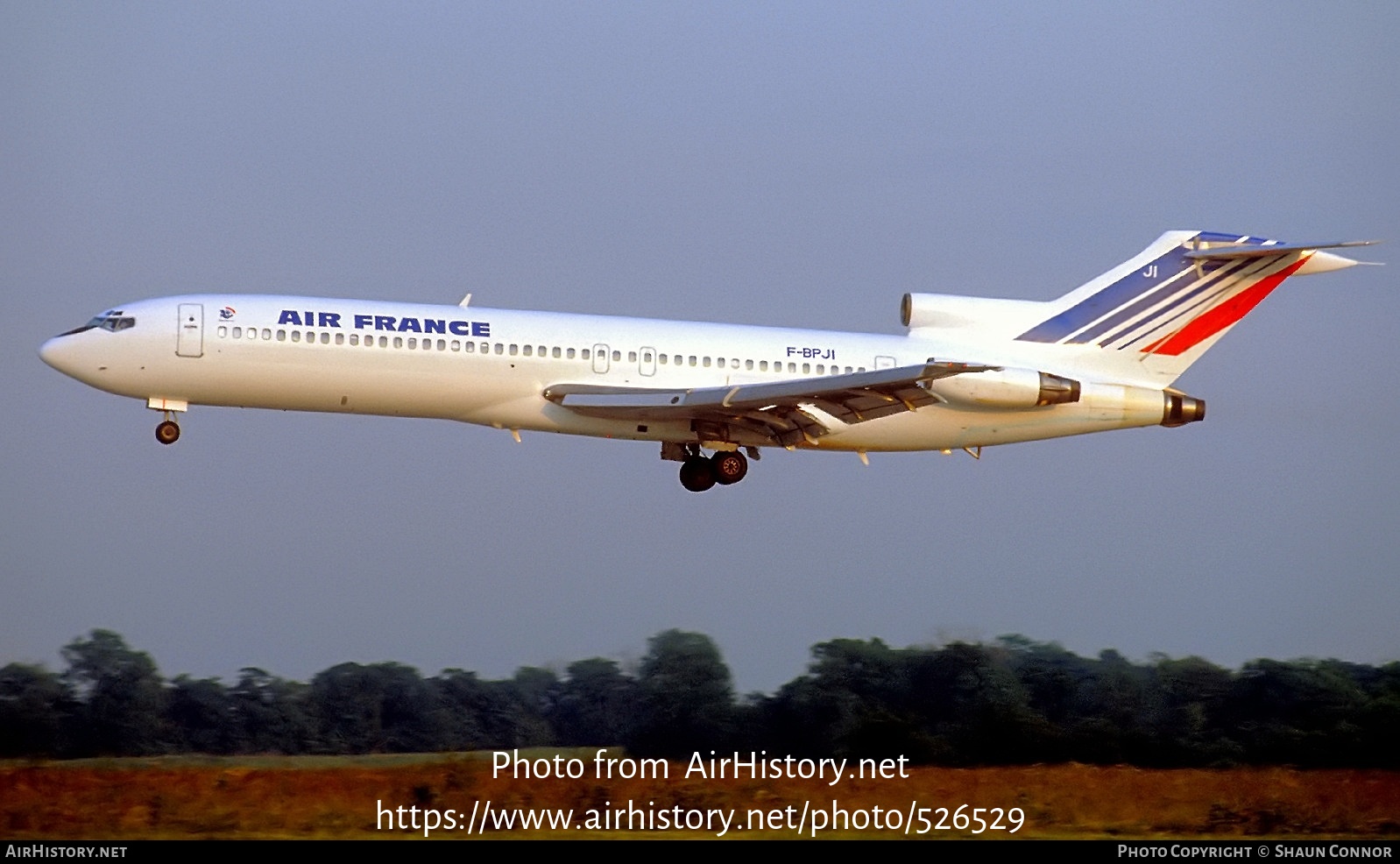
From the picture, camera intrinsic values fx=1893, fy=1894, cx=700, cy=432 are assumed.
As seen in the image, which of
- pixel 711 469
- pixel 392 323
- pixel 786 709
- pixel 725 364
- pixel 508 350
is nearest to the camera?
pixel 786 709

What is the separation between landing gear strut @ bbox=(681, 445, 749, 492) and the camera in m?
32.0

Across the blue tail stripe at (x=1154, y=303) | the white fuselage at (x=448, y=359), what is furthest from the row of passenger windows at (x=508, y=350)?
the blue tail stripe at (x=1154, y=303)

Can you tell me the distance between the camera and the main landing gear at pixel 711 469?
32.0 meters

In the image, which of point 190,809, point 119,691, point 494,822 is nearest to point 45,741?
point 119,691

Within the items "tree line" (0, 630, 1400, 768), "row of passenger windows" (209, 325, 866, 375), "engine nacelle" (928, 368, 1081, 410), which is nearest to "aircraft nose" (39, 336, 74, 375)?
"row of passenger windows" (209, 325, 866, 375)

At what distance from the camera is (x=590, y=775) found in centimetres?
2358

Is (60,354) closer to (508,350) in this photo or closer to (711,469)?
(508,350)

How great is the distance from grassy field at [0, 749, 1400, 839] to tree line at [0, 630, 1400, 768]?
136cm

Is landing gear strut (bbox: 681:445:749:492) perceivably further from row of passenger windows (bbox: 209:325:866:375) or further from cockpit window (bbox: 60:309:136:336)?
cockpit window (bbox: 60:309:136:336)

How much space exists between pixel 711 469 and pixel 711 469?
0.01 meters

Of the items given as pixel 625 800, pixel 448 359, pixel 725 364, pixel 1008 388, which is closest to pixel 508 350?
pixel 448 359

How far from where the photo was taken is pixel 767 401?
95.1ft

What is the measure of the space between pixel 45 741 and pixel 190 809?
17.4ft

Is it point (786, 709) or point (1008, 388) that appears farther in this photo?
point (1008, 388)
